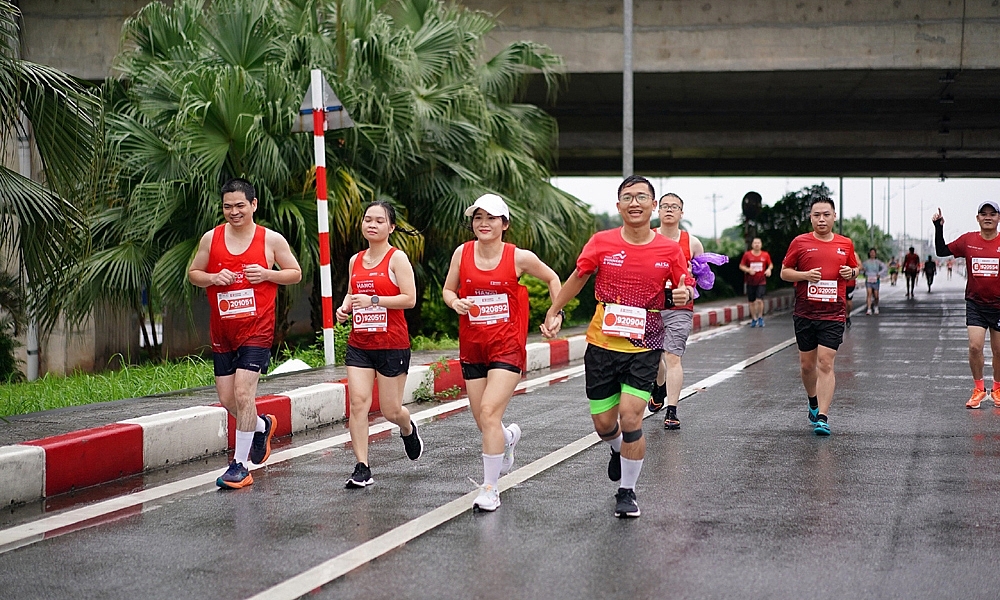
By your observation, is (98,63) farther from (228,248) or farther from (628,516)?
(628,516)

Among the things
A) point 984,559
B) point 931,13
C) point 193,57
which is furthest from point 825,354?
point 931,13

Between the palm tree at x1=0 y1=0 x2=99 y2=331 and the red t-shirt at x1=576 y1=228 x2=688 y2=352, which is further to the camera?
the palm tree at x1=0 y1=0 x2=99 y2=331

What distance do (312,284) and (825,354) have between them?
814cm

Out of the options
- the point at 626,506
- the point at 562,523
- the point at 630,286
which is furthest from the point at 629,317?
the point at 562,523

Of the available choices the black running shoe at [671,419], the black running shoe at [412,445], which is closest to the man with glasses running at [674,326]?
the black running shoe at [671,419]

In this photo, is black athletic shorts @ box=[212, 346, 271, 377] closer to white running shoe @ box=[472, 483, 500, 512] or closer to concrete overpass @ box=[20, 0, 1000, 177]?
white running shoe @ box=[472, 483, 500, 512]

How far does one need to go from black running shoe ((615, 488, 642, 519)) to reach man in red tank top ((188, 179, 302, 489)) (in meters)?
2.28

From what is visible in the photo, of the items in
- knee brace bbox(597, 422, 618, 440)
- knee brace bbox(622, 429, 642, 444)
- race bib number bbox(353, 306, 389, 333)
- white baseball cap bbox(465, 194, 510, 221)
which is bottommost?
knee brace bbox(597, 422, 618, 440)

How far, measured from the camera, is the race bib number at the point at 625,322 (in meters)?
5.82

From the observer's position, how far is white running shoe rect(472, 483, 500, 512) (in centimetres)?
587

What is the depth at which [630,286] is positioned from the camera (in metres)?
5.89

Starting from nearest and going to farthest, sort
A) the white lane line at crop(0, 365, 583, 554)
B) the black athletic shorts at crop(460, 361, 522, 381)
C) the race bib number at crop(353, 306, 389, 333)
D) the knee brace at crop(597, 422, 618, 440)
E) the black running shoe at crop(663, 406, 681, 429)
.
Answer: the white lane line at crop(0, 365, 583, 554) < the knee brace at crop(597, 422, 618, 440) < the black athletic shorts at crop(460, 361, 522, 381) < the race bib number at crop(353, 306, 389, 333) < the black running shoe at crop(663, 406, 681, 429)

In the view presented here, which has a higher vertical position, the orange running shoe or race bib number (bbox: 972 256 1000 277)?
race bib number (bbox: 972 256 1000 277)

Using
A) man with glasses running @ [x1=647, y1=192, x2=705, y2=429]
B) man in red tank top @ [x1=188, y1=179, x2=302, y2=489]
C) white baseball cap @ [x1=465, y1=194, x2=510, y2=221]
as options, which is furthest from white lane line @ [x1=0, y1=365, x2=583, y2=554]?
white baseball cap @ [x1=465, y1=194, x2=510, y2=221]
